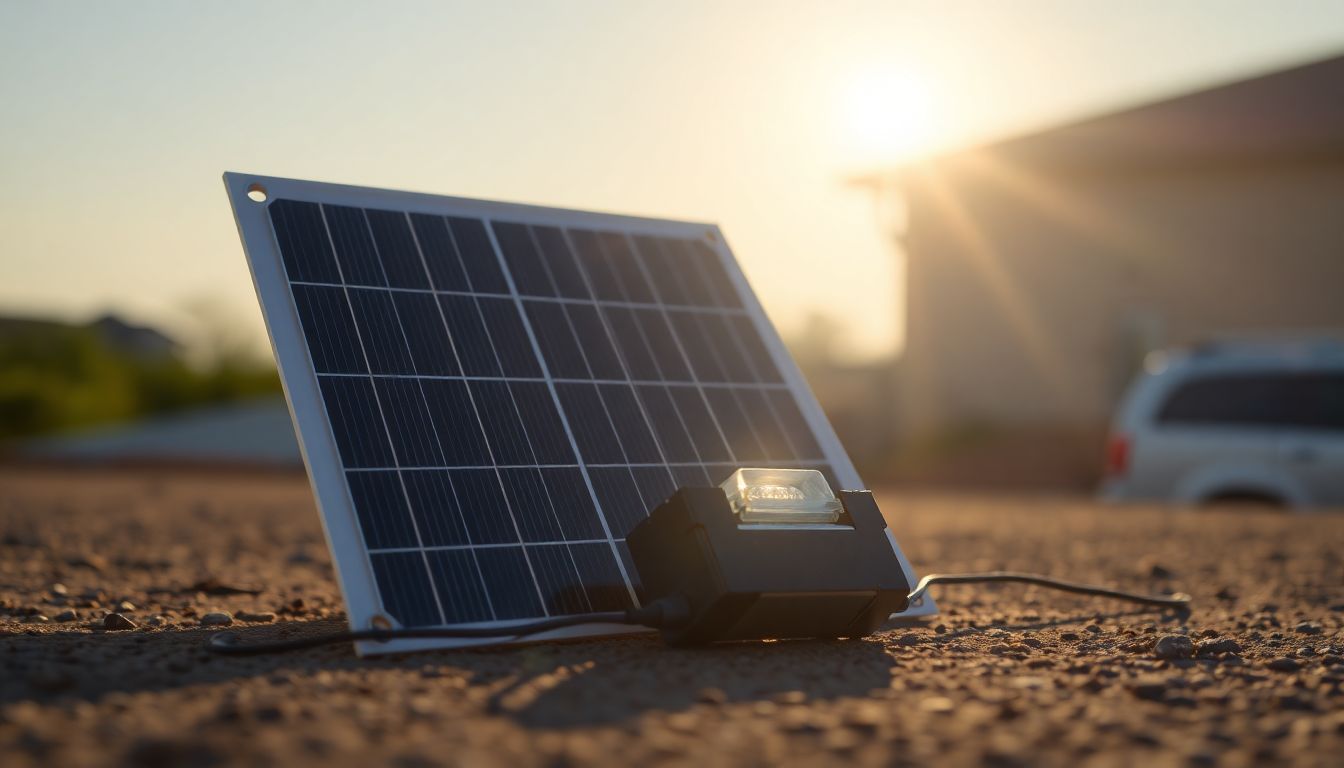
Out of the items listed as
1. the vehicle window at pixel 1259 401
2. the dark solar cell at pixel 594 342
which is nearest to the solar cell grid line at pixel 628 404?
the dark solar cell at pixel 594 342

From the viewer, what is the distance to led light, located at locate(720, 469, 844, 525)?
4.03 metres

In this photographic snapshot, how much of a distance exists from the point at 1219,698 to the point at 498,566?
2.32 meters

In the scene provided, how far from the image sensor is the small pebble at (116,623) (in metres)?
4.67

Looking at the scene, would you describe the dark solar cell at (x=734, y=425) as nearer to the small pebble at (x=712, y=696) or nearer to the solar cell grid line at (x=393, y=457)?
the solar cell grid line at (x=393, y=457)

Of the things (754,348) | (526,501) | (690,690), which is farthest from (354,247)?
(690,690)

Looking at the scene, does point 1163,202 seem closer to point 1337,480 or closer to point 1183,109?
point 1183,109

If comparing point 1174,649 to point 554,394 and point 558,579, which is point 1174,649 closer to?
point 558,579

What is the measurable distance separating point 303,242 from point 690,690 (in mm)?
2340

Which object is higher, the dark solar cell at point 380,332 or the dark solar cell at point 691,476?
the dark solar cell at point 380,332

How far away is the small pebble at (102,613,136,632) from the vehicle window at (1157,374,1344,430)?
1013 cm

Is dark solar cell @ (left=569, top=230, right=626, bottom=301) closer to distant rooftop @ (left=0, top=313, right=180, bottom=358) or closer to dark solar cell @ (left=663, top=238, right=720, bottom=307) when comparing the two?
dark solar cell @ (left=663, top=238, right=720, bottom=307)

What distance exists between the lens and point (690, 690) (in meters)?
3.49

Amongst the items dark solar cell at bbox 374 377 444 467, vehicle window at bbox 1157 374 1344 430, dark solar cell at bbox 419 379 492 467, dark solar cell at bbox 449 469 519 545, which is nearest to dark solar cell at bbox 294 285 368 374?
dark solar cell at bbox 374 377 444 467

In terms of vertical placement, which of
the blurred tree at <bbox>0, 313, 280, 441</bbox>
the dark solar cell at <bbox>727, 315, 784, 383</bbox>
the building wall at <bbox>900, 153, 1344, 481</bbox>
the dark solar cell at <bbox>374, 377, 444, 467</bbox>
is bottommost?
the dark solar cell at <bbox>374, 377, 444, 467</bbox>
